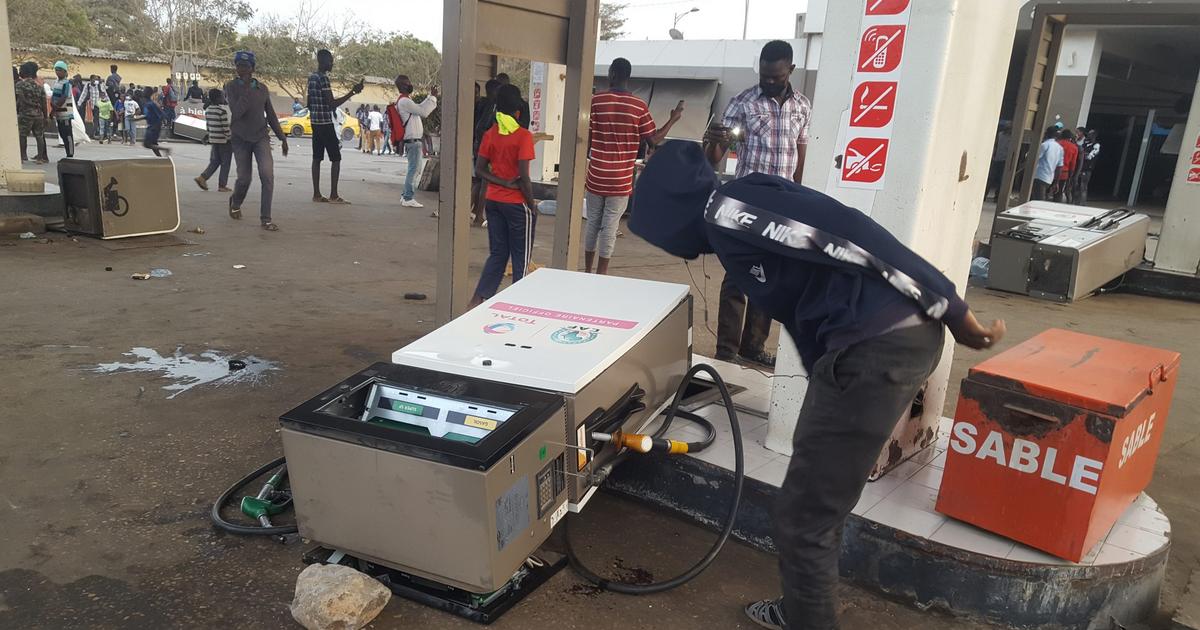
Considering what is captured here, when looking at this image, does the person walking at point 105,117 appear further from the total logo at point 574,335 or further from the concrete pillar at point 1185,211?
the concrete pillar at point 1185,211

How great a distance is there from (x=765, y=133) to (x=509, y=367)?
2.82 meters

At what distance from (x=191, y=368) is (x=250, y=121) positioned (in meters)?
4.85

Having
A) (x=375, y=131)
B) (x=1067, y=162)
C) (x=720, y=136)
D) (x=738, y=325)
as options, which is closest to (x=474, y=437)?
(x=720, y=136)

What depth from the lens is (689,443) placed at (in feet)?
10.3

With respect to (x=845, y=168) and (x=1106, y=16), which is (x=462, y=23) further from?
(x=1106, y=16)

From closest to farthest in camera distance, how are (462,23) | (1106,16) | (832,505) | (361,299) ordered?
1. (832,505)
2. (462,23)
3. (361,299)
4. (1106,16)

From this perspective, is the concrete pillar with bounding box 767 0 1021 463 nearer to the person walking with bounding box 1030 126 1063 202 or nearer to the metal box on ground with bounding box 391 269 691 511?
the metal box on ground with bounding box 391 269 691 511

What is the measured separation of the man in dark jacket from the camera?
1945 millimetres

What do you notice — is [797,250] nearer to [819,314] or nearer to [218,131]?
[819,314]

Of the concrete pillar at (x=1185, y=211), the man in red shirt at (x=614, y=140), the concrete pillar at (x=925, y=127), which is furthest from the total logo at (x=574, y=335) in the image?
the concrete pillar at (x=1185, y=211)

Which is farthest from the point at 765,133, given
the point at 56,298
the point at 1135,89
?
the point at 1135,89

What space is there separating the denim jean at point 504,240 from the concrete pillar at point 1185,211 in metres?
6.96

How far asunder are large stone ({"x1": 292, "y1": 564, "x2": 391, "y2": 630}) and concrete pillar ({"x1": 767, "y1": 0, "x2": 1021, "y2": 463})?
5.60 feet

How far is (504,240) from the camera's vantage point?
527 centimetres
